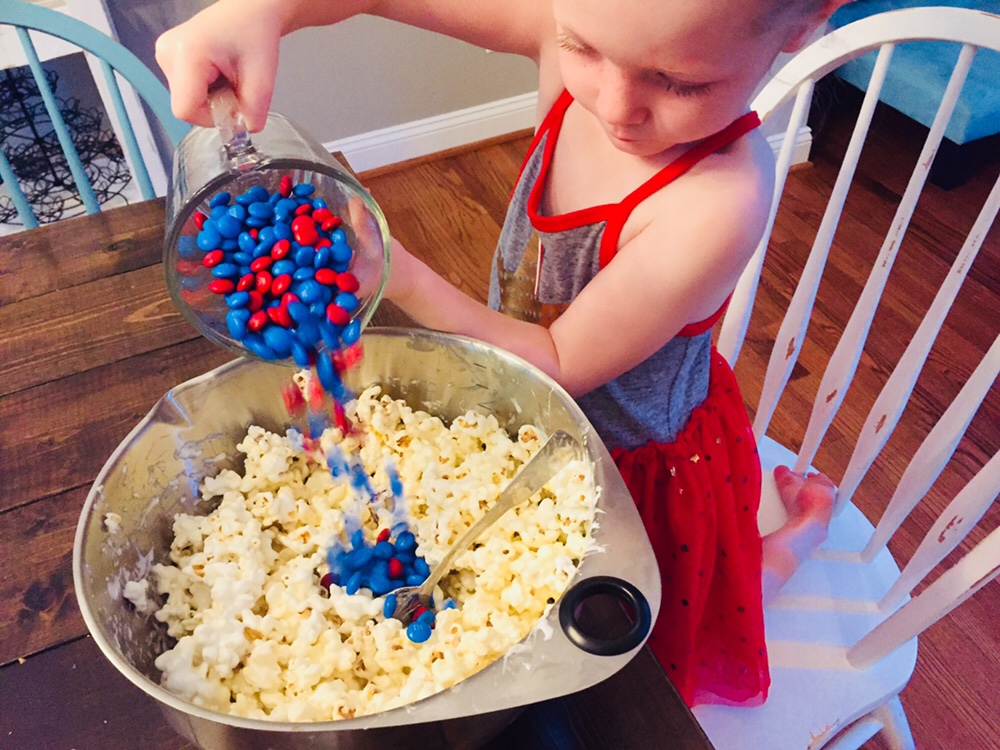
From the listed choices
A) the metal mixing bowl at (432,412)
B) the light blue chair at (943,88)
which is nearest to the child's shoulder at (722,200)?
the metal mixing bowl at (432,412)

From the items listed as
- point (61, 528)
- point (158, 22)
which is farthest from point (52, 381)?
point (158, 22)

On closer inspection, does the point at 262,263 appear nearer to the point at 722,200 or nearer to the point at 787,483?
the point at 722,200

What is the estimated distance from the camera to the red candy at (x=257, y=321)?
559 mm

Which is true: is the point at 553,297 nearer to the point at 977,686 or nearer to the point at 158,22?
the point at 977,686

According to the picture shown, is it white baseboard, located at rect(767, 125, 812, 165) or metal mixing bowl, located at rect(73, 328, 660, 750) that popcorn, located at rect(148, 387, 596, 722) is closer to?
metal mixing bowl, located at rect(73, 328, 660, 750)

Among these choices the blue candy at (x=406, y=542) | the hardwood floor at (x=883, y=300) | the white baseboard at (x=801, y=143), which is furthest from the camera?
the white baseboard at (x=801, y=143)

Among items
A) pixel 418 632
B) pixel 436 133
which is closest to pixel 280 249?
pixel 418 632

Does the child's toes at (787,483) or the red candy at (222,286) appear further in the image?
the child's toes at (787,483)

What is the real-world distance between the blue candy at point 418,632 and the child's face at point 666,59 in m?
0.42

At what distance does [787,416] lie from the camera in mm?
1715

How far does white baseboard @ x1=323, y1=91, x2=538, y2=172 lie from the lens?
231cm

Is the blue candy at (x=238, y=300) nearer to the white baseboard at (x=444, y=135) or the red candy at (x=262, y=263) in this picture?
the red candy at (x=262, y=263)

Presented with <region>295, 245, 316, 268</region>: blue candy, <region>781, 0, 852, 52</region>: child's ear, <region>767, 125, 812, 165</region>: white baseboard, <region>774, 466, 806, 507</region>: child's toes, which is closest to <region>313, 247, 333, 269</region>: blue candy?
<region>295, 245, 316, 268</region>: blue candy

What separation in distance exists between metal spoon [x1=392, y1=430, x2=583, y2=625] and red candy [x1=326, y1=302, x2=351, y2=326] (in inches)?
7.0
